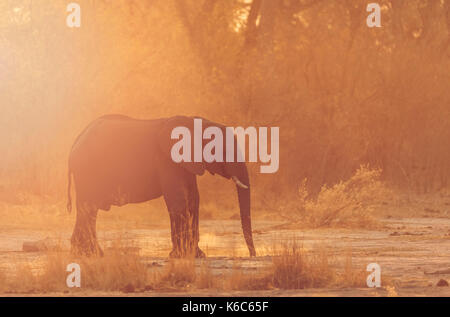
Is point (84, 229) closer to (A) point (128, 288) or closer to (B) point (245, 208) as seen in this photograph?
(B) point (245, 208)

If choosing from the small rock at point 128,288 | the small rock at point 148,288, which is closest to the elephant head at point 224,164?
the small rock at point 148,288

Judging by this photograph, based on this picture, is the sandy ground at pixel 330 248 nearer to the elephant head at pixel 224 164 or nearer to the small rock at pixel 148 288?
the small rock at pixel 148 288

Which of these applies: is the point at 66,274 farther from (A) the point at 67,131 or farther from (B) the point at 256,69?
(B) the point at 256,69

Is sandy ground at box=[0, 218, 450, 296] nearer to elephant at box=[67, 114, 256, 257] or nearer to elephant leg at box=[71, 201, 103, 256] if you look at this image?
elephant leg at box=[71, 201, 103, 256]

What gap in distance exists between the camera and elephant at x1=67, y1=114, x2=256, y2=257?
12.9 metres

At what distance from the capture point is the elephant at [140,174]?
1288 centimetres

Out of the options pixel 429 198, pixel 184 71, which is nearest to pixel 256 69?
pixel 184 71

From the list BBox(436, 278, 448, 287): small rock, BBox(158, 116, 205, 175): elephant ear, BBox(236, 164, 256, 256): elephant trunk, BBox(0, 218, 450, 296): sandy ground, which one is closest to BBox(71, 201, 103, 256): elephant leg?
BBox(0, 218, 450, 296): sandy ground

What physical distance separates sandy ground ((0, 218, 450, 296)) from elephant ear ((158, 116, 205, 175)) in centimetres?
107

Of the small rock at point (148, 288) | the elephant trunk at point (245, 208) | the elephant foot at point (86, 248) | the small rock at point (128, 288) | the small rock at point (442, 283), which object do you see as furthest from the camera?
the elephant trunk at point (245, 208)

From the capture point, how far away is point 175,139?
13.0 metres

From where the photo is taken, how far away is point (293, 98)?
2405 centimetres

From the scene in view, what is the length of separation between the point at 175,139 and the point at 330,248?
2.90 m

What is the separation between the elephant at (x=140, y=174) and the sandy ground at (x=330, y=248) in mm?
416
